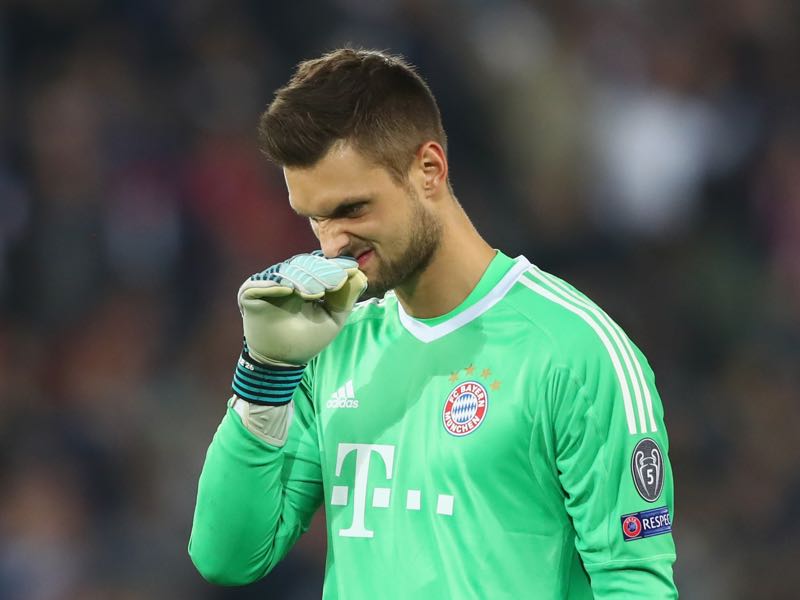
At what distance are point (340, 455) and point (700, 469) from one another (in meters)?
3.44

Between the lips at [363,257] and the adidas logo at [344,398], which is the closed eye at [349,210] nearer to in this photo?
the lips at [363,257]

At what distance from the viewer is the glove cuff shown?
2520 millimetres

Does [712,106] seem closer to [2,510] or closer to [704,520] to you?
[704,520]

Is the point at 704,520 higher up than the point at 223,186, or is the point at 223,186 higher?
the point at 223,186

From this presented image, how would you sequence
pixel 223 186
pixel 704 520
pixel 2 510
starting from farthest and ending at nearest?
pixel 223 186 < pixel 704 520 < pixel 2 510

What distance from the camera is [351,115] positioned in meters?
2.52

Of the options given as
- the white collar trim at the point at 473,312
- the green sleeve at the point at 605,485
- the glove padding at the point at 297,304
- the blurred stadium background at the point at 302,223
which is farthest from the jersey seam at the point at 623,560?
the blurred stadium background at the point at 302,223

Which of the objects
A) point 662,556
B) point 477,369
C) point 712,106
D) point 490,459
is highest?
point 712,106

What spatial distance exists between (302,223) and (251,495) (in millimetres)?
3450

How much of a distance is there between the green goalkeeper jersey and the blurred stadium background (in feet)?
8.36

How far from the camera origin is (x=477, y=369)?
250cm

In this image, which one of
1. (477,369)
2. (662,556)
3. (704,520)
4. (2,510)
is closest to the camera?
(662,556)

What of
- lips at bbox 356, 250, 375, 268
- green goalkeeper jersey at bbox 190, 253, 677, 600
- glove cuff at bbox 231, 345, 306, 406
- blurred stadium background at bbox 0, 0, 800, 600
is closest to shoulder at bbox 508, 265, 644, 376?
green goalkeeper jersey at bbox 190, 253, 677, 600

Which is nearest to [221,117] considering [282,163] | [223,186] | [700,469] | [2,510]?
[223,186]
